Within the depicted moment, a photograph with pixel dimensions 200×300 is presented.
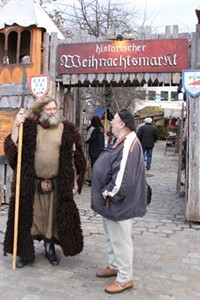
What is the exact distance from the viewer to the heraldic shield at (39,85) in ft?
23.2

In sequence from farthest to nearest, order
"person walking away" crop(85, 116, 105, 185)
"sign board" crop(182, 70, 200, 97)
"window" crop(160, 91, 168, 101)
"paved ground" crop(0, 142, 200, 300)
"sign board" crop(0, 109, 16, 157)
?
1. "window" crop(160, 91, 168, 101)
2. "person walking away" crop(85, 116, 105, 185)
3. "sign board" crop(0, 109, 16, 157)
4. "sign board" crop(182, 70, 200, 97)
5. "paved ground" crop(0, 142, 200, 300)

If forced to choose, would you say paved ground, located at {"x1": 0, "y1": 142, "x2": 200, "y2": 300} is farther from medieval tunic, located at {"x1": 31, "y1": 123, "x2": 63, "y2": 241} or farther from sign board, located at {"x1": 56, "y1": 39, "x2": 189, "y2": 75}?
sign board, located at {"x1": 56, "y1": 39, "x2": 189, "y2": 75}

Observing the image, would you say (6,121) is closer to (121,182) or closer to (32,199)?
(32,199)

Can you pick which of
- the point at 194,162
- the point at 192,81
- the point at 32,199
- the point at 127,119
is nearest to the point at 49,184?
the point at 32,199

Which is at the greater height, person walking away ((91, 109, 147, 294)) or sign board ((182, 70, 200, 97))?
sign board ((182, 70, 200, 97))

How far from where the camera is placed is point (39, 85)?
284 inches

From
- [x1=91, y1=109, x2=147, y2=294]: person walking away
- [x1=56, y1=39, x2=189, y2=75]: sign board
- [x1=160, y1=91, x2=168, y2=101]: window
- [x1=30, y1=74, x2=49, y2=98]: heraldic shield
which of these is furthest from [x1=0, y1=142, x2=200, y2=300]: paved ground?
[x1=160, y1=91, x2=168, y2=101]: window

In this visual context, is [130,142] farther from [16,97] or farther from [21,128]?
[16,97]

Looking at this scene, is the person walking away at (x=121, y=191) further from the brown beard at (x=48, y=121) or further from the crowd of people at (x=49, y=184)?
the brown beard at (x=48, y=121)

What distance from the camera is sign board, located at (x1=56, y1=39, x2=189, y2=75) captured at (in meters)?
6.93

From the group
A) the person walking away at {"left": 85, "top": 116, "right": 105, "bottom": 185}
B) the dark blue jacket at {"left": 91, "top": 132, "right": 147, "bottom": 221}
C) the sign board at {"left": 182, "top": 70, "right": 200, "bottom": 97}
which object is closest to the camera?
the dark blue jacket at {"left": 91, "top": 132, "right": 147, "bottom": 221}

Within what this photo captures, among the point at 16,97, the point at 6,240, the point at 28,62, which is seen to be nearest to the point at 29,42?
the point at 28,62

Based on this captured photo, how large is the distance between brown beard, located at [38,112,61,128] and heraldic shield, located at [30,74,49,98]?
2.84 metres

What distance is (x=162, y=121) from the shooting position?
132 feet
